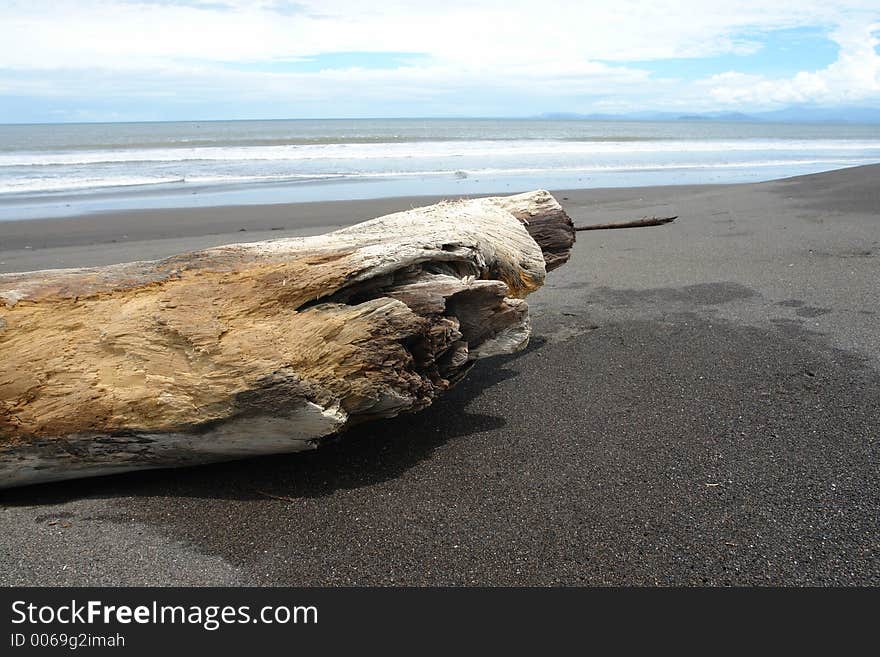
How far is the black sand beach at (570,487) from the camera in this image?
2.65 metres

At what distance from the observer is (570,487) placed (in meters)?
3.16

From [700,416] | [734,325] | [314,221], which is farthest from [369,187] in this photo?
[700,416]

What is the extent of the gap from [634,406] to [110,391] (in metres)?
2.72

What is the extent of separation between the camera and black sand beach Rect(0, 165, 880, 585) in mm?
2654

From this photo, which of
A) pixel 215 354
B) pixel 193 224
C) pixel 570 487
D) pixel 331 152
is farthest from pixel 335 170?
pixel 570 487

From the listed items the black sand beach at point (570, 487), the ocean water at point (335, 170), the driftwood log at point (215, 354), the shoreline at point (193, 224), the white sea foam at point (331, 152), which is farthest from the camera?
the white sea foam at point (331, 152)

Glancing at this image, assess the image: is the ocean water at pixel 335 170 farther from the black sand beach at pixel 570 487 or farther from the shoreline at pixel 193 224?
the black sand beach at pixel 570 487

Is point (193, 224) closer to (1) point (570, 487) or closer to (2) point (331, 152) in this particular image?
(1) point (570, 487)

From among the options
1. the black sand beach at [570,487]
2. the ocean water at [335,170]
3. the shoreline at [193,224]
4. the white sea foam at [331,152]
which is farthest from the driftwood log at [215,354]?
the white sea foam at [331,152]

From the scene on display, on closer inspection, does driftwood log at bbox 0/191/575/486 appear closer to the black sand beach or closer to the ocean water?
the black sand beach

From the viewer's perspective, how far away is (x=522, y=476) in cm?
327

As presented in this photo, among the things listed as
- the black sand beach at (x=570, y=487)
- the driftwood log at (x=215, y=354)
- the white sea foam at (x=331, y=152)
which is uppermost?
the white sea foam at (x=331, y=152)

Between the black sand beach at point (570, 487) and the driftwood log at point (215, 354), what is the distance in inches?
11.2

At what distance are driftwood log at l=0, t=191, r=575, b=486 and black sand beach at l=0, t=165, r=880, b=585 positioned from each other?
284mm
